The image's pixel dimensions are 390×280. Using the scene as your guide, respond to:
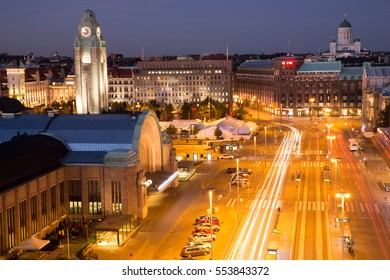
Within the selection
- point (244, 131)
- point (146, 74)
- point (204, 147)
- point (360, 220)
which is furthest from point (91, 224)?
point (146, 74)

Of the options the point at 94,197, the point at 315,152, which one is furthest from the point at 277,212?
the point at 315,152

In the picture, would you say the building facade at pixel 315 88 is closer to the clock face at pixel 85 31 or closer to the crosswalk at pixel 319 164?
the clock face at pixel 85 31

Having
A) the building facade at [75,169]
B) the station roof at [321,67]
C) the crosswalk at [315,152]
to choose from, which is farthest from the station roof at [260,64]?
the building facade at [75,169]

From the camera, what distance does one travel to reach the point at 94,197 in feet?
128

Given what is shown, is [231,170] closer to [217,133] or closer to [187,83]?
[217,133]

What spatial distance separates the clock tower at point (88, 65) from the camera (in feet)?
250

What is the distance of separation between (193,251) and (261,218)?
8.55 m

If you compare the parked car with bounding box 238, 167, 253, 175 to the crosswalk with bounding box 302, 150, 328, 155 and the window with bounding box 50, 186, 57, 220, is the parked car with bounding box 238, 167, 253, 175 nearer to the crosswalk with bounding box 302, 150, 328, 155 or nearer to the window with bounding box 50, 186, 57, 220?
the crosswalk with bounding box 302, 150, 328, 155

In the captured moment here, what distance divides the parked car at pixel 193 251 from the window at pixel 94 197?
10.5 m

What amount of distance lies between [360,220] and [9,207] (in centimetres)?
2095

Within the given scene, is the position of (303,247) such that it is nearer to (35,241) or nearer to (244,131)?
(35,241)

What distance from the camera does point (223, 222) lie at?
36.8 meters

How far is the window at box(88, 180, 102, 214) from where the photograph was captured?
3888 centimetres
